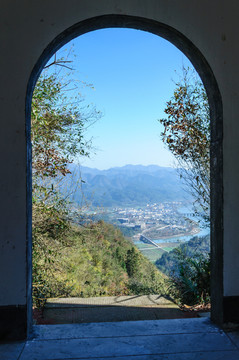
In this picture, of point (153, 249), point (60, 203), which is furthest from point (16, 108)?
point (153, 249)

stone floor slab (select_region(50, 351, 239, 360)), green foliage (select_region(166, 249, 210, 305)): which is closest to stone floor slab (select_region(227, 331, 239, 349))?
stone floor slab (select_region(50, 351, 239, 360))

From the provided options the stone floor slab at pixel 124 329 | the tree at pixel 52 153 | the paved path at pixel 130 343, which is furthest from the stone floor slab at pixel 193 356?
the tree at pixel 52 153

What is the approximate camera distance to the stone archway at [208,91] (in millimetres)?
1810

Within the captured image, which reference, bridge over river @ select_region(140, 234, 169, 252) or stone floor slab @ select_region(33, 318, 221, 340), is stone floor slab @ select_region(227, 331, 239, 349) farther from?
bridge over river @ select_region(140, 234, 169, 252)

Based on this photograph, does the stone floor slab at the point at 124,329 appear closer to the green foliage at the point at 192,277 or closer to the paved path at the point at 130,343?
the paved path at the point at 130,343

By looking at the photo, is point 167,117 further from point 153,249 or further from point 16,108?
point 153,249

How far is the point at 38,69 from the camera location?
1.80 meters

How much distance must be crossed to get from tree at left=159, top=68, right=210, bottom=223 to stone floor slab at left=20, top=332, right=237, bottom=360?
2236mm

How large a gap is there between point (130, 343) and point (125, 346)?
0.04 meters

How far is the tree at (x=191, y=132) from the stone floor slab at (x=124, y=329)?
205 cm

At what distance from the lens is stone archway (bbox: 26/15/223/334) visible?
181 cm

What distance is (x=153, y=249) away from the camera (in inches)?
358

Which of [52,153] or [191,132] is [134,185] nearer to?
[52,153]

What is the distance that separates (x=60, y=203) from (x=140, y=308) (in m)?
1.99
